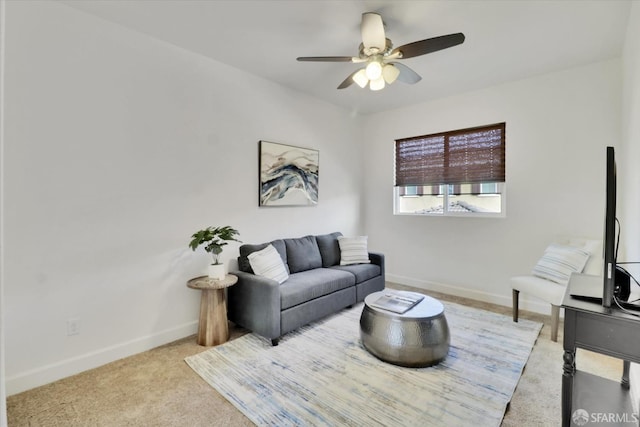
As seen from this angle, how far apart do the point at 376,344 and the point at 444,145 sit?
2991 millimetres

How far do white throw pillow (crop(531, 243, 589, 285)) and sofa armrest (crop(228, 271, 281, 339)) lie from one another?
266cm

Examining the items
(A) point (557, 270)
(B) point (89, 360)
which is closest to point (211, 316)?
(B) point (89, 360)

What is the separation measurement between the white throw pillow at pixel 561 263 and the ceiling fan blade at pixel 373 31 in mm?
2634

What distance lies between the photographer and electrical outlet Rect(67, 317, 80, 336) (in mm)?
2404

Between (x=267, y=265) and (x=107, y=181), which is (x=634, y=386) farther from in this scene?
(x=107, y=181)

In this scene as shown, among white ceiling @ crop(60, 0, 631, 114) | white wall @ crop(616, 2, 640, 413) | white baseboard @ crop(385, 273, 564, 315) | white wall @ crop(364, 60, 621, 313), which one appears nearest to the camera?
white wall @ crop(616, 2, 640, 413)

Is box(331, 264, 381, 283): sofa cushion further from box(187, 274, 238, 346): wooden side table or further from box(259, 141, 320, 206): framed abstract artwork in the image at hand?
box(187, 274, 238, 346): wooden side table

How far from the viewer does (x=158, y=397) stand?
2129mm

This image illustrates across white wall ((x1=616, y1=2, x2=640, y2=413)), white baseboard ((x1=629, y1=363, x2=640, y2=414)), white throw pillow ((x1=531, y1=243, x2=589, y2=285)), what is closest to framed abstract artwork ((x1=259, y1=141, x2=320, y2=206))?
white throw pillow ((x1=531, y1=243, x2=589, y2=285))

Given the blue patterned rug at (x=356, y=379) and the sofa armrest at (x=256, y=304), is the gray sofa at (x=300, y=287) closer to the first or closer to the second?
the sofa armrest at (x=256, y=304)

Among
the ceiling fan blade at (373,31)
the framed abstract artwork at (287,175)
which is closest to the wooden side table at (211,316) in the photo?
the framed abstract artwork at (287,175)

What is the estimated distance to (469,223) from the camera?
4.14 m

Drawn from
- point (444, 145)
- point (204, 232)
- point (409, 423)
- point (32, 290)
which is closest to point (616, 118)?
point (444, 145)

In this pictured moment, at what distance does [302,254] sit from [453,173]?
7.65ft
